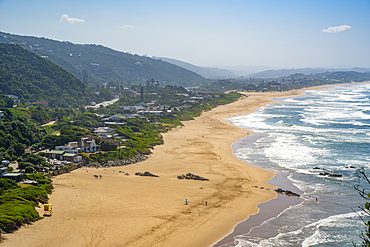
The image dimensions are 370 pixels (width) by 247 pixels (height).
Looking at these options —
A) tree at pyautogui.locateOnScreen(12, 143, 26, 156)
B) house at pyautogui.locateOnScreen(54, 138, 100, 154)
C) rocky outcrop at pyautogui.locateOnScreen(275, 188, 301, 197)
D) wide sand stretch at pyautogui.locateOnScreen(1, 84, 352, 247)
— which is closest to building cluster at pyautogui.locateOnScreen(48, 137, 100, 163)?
house at pyautogui.locateOnScreen(54, 138, 100, 154)

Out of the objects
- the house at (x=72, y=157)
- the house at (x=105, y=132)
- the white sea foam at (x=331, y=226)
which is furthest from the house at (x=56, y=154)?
the white sea foam at (x=331, y=226)

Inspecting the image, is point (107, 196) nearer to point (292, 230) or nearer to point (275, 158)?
point (292, 230)

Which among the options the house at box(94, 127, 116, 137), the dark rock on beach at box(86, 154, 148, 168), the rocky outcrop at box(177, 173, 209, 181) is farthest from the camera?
the house at box(94, 127, 116, 137)

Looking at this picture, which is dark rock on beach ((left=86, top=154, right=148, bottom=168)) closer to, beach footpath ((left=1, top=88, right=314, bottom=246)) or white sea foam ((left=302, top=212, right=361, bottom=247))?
beach footpath ((left=1, top=88, right=314, bottom=246))

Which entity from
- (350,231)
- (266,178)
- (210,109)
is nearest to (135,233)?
(350,231)

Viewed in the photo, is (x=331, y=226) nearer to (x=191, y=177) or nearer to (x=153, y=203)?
(x=153, y=203)

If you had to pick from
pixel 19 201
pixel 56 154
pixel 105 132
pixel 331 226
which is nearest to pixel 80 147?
pixel 56 154

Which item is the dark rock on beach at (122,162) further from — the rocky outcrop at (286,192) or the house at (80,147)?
the rocky outcrop at (286,192)
